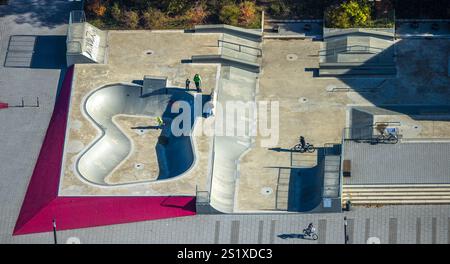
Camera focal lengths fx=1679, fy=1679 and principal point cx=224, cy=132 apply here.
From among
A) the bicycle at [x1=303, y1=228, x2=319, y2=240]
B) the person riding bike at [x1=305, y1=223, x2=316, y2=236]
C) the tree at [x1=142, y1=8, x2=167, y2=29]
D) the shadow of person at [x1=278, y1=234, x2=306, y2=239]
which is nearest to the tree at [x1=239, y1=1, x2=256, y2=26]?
the tree at [x1=142, y1=8, x2=167, y2=29]

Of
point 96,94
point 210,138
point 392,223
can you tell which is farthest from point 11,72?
point 392,223

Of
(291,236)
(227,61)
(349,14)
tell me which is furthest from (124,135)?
(349,14)

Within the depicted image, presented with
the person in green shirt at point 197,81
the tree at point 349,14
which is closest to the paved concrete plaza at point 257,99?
the person in green shirt at point 197,81

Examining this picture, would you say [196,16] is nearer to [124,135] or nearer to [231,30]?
[231,30]

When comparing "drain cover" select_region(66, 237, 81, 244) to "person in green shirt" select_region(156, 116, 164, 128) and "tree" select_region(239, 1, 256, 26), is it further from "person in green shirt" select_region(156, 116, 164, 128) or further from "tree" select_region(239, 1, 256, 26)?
"tree" select_region(239, 1, 256, 26)
